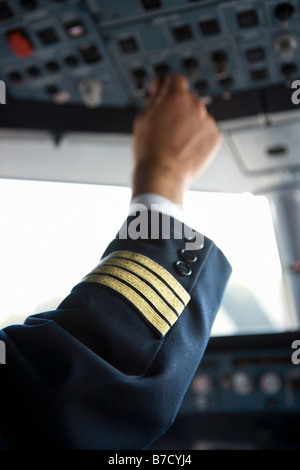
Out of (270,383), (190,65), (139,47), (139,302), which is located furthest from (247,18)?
(270,383)

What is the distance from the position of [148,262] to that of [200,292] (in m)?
0.10

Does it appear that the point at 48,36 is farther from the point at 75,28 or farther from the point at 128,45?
the point at 128,45

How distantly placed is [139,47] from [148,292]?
3.30 feet

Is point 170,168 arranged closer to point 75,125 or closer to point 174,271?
point 174,271

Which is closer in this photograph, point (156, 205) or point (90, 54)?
point (156, 205)

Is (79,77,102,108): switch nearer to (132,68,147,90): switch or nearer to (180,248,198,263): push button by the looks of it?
(132,68,147,90): switch

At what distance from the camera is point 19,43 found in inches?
55.2

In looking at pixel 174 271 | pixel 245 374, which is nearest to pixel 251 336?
pixel 245 374

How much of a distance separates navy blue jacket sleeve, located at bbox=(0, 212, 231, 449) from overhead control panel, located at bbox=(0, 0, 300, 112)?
0.87 metres

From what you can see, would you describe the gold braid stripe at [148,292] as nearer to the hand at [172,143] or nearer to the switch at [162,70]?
the hand at [172,143]

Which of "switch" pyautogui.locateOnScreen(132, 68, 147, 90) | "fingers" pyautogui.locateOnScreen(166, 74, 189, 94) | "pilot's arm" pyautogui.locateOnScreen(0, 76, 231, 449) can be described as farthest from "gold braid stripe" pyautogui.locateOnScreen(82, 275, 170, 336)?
"switch" pyautogui.locateOnScreen(132, 68, 147, 90)

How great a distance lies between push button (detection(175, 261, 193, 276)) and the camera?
2.41ft

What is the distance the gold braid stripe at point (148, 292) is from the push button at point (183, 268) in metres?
0.06

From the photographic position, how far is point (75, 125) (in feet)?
5.89
